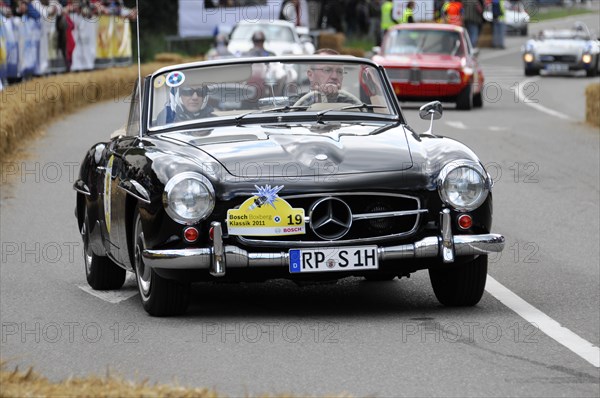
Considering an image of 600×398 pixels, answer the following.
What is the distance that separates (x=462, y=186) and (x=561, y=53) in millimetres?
31339

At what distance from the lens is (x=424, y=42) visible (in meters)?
27.9

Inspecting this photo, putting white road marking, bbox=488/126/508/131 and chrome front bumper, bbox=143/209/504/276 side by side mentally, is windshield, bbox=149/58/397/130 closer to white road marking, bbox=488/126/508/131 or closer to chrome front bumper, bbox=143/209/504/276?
chrome front bumper, bbox=143/209/504/276

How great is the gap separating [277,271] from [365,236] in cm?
48

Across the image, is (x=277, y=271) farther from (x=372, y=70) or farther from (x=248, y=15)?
(x=248, y=15)

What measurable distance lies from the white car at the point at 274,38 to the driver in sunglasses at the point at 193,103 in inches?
1016

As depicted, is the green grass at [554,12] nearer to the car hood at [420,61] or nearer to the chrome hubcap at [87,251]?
the car hood at [420,61]

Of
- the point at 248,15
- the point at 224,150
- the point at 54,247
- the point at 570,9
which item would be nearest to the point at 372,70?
the point at 224,150

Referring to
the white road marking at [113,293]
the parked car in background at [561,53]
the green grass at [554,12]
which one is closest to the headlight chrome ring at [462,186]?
the white road marking at [113,293]

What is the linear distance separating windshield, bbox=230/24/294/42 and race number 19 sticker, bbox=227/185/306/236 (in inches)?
1110

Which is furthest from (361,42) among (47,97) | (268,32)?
(47,97)

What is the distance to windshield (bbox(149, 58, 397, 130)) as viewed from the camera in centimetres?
895

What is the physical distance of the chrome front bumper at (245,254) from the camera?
755 centimetres

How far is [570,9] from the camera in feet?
326

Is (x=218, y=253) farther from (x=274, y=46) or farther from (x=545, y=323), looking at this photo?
(x=274, y=46)
